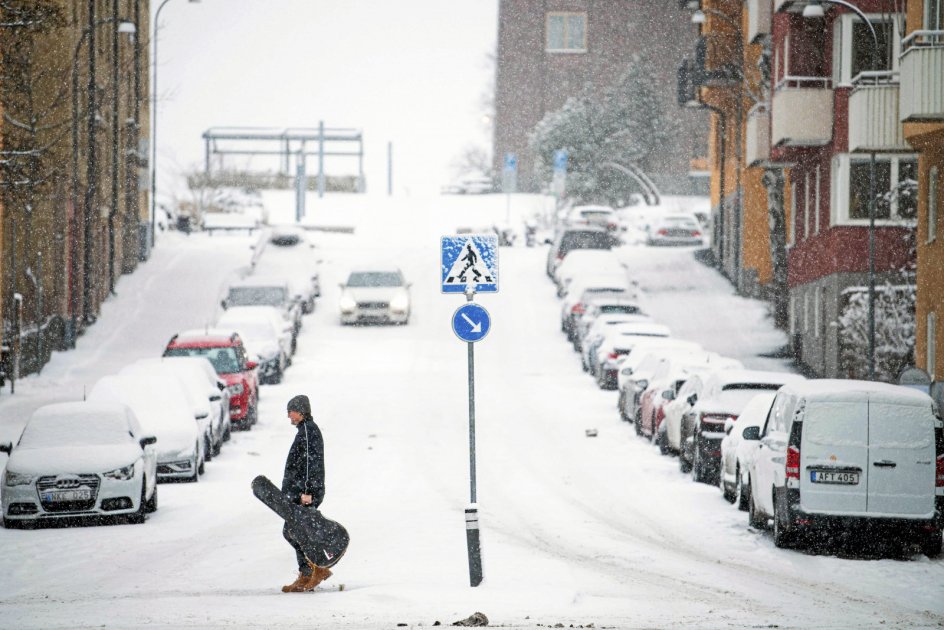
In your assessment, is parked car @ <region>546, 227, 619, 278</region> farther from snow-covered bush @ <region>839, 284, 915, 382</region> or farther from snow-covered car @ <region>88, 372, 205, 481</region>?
snow-covered car @ <region>88, 372, 205, 481</region>

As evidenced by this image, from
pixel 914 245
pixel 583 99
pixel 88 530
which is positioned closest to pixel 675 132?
pixel 583 99

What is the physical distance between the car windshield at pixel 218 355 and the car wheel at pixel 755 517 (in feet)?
43.7

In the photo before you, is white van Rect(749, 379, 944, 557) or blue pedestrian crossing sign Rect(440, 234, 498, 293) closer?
blue pedestrian crossing sign Rect(440, 234, 498, 293)

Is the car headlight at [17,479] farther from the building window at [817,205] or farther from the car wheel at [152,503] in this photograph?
the building window at [817,205]

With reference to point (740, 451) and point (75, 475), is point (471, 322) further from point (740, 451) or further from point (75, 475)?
point (75, 475)

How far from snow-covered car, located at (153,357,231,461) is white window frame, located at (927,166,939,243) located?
14125 mm

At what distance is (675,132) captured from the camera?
95625mm

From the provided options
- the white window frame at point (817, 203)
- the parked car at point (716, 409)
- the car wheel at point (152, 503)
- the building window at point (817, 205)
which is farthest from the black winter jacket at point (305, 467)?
the building window at point (817, 205)

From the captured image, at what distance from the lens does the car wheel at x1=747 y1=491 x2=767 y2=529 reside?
56.2 feet

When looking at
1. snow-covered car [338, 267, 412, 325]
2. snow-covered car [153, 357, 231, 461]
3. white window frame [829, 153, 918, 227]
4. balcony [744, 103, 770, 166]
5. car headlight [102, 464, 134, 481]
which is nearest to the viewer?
car headlight [102, 464, 134, 481]

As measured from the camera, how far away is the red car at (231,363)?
28156 millimetres

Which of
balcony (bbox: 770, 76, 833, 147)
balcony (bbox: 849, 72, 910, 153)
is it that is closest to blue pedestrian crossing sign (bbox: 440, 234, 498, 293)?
balcony (bbox: 849, 72, 910, 153)

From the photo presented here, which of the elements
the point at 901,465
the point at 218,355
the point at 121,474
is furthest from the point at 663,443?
the point at 121,474

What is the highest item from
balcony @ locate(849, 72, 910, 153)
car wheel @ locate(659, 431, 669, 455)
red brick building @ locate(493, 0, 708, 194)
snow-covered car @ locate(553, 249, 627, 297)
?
red brick building @ locate(493, 0, 708, 194)
